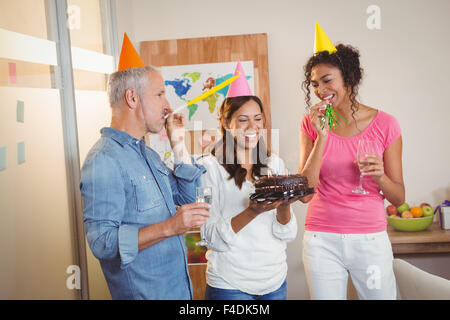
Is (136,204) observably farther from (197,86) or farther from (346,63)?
(197,86)

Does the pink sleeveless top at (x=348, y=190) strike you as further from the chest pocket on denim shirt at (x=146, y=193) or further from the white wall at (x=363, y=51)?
the white wall at (x=363, y=51)

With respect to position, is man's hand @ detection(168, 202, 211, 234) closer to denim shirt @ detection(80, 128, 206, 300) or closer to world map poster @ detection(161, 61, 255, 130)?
denim shirt @ detection(80, 128, 206, 300)

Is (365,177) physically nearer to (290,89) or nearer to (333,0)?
(290,89)

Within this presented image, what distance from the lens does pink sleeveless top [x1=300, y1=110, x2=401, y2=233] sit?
1462 millimetres

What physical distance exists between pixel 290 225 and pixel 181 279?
419mm

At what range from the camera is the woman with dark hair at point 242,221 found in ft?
4.46

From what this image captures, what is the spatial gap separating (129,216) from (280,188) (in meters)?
0.48

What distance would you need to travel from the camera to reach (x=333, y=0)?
8.06 feet

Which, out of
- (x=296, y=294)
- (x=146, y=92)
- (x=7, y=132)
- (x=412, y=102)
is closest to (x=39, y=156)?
(x=7, y=132)

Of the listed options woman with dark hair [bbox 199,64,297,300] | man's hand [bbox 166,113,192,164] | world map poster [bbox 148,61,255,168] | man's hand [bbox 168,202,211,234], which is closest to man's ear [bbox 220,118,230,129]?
woman with dark hair [bbox 199,64,297,300]

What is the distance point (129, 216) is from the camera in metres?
1.09

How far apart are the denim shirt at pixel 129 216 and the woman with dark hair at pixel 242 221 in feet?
0.63

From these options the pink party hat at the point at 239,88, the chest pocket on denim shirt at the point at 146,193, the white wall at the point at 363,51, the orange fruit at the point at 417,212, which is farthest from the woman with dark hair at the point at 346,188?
the white wall at the point at 363,51

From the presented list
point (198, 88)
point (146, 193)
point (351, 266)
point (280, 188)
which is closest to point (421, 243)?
point (351, 266)
